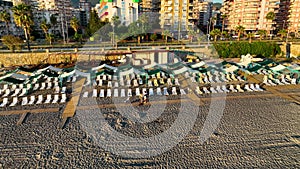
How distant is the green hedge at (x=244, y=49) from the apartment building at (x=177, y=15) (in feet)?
89.8

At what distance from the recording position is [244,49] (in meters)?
30.0

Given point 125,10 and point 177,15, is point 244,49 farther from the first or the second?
point 125,10

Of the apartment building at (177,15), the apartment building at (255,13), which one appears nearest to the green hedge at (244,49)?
the apartment building at (177,15)

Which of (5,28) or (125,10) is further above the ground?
(125,10)

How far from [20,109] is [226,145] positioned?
1261 centimetres

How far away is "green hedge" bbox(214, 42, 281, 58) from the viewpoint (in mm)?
29766

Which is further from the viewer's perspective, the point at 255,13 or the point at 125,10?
the point at 125,10

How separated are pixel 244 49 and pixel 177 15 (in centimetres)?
3149

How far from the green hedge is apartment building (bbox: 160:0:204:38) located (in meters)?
27.4

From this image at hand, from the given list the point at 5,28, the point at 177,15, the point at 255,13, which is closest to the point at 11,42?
the point at 5,28

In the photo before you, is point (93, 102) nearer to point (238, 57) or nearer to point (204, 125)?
point (204, 125)

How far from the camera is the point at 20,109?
13.6 meters

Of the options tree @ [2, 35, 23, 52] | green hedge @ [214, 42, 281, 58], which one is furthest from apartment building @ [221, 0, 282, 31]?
tree @ [2, 35, 23, 52]

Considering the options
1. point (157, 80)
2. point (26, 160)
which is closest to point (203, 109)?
point (157, 80)
